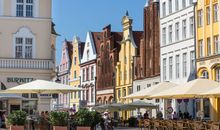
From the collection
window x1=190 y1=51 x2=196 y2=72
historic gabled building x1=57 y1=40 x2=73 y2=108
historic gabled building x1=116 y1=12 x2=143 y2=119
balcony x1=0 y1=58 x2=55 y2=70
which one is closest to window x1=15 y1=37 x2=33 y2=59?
balcony x1=0 y1=58 x2=55 y2=70

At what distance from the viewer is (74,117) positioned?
989 inches

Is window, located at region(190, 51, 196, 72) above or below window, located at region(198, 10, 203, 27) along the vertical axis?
below

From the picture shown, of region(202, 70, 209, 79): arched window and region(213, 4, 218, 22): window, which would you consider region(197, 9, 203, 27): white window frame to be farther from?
region(202, 70, 209, 79): arched window

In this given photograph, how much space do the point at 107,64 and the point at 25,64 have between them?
105 feet

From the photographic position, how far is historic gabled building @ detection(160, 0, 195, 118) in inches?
1930

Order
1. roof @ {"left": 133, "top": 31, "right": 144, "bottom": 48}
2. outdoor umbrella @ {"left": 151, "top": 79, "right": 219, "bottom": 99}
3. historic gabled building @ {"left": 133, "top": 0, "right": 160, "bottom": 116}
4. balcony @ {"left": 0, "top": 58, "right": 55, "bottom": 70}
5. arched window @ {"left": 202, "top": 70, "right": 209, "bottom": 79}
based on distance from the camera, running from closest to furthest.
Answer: outdoor umbrella @ {"left": 151, "top": 79, "right": 219, "bottom": 99}, balcony @ {"left": 0, "top": 58, "right": 55, "bottom": 70}, arched window @ {"left": 202, "top": 70, "right": 209, "bottom": 79}, historic gabled building @ {"left": 133, "top": 0, "right": 160, "bottom": 116}, roof @ {"left": 133, "top": 31, "right": 144, "bottom": 48}

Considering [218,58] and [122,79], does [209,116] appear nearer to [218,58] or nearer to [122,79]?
[218,58]

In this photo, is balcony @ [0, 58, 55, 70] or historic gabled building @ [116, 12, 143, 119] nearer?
balcony @ [0, 58, 55, 70]

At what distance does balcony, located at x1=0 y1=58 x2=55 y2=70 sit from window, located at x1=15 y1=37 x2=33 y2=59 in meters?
0.54

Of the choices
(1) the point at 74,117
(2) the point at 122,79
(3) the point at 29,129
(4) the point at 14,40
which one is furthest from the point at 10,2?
(2) the point at 122,79

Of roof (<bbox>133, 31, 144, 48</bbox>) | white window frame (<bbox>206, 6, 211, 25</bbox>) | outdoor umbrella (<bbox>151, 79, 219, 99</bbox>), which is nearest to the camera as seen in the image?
outdoor umbrella (<bbox>151, 79, 219, 99</bbox>)

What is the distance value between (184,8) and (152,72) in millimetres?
9638

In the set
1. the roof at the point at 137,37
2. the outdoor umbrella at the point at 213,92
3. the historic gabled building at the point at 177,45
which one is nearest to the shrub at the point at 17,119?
the outdoor umbrella at the point at 213,92

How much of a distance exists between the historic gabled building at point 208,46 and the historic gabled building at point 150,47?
952 cm
